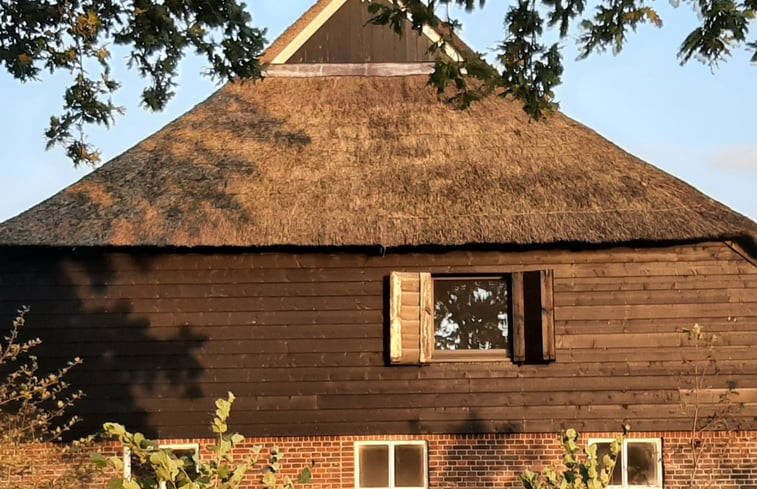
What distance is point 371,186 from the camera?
1078 centimetres

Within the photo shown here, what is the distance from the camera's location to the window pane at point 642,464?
33.6 ft

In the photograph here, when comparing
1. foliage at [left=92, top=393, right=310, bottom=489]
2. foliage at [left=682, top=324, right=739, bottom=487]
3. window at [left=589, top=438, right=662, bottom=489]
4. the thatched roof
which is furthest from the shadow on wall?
foliage at [left=92, top=393, right=310, bottom=489]

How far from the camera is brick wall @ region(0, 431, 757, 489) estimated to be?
10.1 metres

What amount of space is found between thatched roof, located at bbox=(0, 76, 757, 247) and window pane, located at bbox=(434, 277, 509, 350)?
39.9 inches

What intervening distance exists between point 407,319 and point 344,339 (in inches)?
30.4

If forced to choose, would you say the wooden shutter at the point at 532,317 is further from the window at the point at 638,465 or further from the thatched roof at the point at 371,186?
the window at the point at 638,465

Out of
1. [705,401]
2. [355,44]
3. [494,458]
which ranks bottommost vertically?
[494,458]

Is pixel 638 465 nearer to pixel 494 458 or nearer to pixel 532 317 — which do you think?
pixel 494 458

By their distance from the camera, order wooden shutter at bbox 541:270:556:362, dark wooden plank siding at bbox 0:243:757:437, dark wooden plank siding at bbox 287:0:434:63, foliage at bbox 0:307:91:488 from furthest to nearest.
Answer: dark wooden plank siding at bbox 287:0:434:63 → dark wooden plank siding at bbox 0:243:757:437 → wooden shutter at bbox 541:270:556:362 → foliage at bbox 0:307:91:488

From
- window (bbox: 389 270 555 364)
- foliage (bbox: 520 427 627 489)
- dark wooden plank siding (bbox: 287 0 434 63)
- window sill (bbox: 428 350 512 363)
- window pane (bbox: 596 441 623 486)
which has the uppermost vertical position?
dark wooden plank siding (bbox: 287 0 434 63)

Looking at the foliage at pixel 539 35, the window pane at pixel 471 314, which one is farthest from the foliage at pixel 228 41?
the window pane at pixel 471 314

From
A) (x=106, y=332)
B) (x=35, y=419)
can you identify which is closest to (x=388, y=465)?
(x=106, y=332)

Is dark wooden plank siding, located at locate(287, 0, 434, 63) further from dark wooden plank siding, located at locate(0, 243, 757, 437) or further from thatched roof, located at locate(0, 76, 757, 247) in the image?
dark wooden plank siding, located at locate(0, 243, 757, 437)

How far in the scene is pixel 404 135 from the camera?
39.0ft
